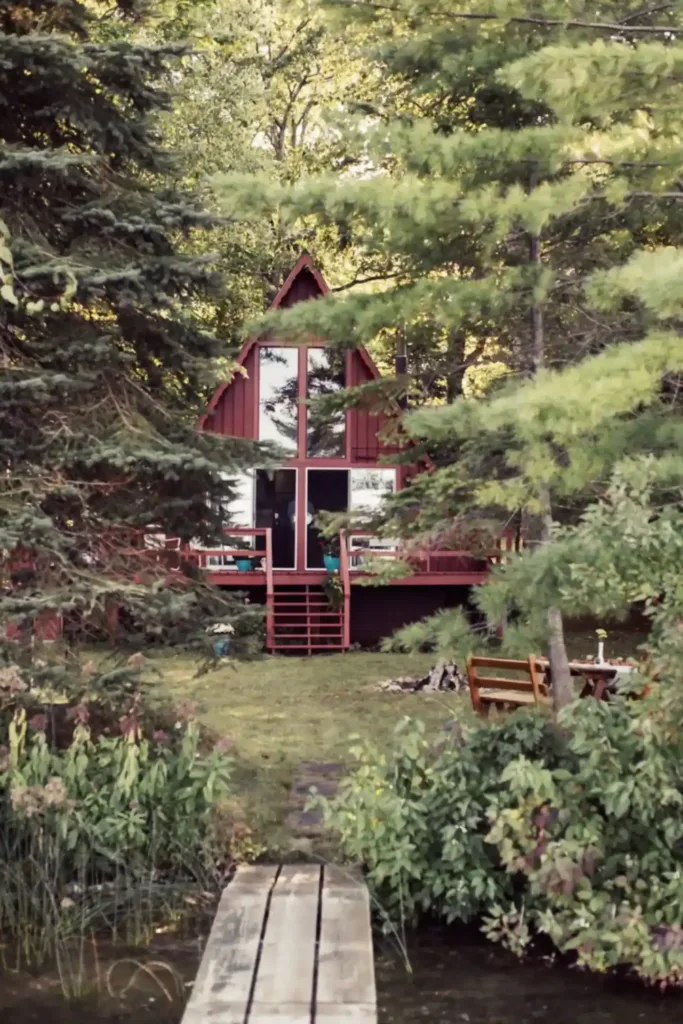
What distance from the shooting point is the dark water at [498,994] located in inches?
207

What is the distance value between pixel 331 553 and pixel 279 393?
2983 mm

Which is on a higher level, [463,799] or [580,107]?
[580,107]

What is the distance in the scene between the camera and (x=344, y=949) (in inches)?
191

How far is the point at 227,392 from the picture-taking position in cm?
1897

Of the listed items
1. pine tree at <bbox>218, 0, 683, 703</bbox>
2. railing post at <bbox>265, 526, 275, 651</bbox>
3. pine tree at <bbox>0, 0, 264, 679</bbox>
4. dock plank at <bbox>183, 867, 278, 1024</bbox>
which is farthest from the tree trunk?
railing post at <bbox>265, 526, 275, 651</bbox>

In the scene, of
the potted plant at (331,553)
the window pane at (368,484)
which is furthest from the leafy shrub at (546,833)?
the window pane at (368,484)

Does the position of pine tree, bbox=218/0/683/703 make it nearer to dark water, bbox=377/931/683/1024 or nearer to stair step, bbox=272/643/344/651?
dark water, bbox=377/931/683/1024

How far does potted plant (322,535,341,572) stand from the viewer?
18531 mm

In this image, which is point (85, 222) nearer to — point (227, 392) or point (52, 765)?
point (52, 765)

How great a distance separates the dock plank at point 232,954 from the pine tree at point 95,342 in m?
1.71

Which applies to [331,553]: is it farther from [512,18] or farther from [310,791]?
[512,18]

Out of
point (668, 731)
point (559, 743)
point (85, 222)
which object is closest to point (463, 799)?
point (559, 743)

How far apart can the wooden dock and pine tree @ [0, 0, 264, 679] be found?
1798 mm

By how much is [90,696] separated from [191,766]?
2.56 ft
